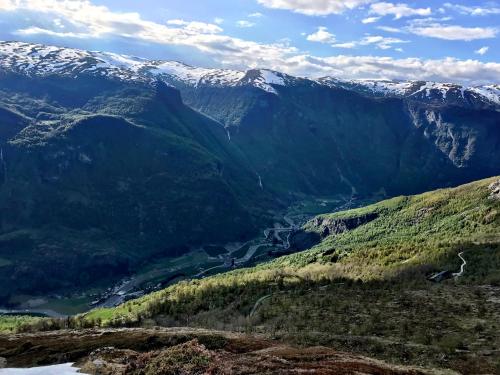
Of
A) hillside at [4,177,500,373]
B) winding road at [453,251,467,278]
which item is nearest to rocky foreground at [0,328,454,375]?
hillside at [4,177,500,373]

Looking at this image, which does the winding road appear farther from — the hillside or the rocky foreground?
the rocky foreground

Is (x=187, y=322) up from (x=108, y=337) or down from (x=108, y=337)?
down

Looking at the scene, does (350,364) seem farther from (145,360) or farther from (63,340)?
(63,340)

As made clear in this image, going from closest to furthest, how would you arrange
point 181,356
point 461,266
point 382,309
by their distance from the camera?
point 181,356 → point 382,309 → point 461,266

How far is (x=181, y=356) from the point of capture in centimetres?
3491

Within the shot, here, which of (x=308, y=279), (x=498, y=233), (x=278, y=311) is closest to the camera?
(x=278, y=311)

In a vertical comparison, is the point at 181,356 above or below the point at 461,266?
above

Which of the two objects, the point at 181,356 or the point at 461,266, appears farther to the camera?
the point at 461,266

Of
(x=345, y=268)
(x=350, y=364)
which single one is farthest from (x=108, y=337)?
(x=345, y=268)

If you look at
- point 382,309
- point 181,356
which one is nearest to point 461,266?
point 382,309

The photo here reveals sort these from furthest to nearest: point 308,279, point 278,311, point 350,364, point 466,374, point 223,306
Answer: point 308,279 < point 223,306 < point 278,311 < point 466,374 < point 350,364

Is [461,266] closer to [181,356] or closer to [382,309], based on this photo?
[382,309]

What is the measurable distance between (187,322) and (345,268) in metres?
39.0

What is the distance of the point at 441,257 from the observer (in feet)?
Result: 293
